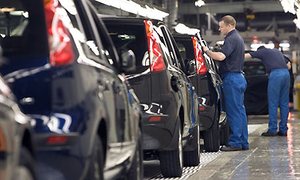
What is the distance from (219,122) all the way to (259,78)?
9863 millimetres

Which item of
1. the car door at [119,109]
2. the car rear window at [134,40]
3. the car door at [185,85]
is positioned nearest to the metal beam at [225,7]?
the car door at [185,85]

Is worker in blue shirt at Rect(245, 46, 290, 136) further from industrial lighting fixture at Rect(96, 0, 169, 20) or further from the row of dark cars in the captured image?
the row of dark cars

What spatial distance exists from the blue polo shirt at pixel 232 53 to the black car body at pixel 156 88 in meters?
3.21

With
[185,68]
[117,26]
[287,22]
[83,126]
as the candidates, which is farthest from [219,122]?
[287,22]

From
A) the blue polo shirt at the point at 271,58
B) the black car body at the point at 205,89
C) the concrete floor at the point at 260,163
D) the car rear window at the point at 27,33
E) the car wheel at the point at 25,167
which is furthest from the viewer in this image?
the blue polo shirt at the point at 271,58

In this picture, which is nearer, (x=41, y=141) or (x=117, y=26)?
(x=41, y=141)

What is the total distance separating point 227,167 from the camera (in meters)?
10.6

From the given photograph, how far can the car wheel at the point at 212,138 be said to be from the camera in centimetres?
1315

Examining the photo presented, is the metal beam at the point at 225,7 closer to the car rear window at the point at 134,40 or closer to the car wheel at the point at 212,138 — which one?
the car wheel at the point at 212,138

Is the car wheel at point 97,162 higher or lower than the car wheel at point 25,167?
lower

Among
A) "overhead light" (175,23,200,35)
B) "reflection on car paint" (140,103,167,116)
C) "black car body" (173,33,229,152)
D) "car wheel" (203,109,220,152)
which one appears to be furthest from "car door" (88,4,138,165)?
"overhead light" (175,23,200,35)

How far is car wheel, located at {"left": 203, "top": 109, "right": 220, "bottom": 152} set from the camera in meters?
13.1

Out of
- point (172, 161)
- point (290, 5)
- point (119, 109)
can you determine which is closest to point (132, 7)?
point (290, 5)

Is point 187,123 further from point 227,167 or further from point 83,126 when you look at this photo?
point 83,126
